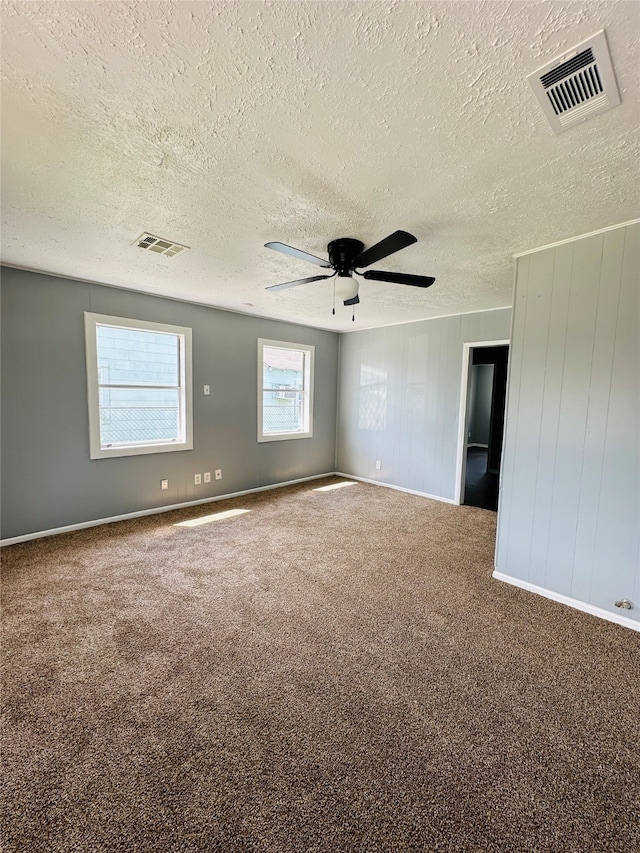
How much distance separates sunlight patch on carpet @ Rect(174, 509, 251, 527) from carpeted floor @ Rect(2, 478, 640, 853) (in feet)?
3.00

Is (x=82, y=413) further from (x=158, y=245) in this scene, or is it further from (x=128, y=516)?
(x=158, y=245)

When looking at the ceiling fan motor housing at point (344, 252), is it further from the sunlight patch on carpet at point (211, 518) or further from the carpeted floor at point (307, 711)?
the sunlight patch on carpet at point (211, 518)

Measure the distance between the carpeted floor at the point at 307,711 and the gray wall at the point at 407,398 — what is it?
2.17 meters

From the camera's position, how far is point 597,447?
7.85 ft

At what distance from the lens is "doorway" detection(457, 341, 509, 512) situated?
15.3 feet

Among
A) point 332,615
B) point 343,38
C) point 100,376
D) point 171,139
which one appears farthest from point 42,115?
point 332,615

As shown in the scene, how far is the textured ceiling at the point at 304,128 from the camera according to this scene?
3.47 ft

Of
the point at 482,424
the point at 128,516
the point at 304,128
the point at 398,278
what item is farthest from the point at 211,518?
the point at 482,424

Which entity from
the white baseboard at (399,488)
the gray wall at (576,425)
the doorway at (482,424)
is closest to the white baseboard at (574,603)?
the gray wall at (576,425)

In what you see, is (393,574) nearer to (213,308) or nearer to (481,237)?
(481,237)

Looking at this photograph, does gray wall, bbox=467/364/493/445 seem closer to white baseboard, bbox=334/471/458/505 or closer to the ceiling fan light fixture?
white baseboard, bbox=334/471/458/505

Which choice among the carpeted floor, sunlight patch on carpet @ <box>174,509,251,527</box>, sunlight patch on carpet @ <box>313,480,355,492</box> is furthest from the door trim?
sunlight patch on carpet @ <box>174,509,251,527</box>

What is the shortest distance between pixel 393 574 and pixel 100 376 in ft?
11.5

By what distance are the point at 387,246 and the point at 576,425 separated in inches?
71.3
